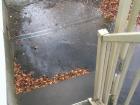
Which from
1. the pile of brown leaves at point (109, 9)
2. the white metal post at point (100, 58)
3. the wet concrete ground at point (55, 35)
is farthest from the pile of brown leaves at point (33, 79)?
the pile of brown leaves at point (109, 9)

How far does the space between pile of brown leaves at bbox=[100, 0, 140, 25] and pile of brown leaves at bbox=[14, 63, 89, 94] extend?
1.29 metres

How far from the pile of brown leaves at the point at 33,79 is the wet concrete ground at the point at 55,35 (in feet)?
0.27

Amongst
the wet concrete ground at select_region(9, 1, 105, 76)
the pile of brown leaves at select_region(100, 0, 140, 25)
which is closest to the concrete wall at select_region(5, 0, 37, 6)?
the wet concrete ground at select_region(9, 1, 105, 76)

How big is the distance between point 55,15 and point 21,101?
187 centimetres

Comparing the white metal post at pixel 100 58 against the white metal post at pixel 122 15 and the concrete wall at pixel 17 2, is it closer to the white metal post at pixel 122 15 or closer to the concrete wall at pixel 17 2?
the white metal post at pixel 122 15

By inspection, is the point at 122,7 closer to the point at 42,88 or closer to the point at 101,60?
the point at 101,60

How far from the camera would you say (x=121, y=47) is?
5.38 ft

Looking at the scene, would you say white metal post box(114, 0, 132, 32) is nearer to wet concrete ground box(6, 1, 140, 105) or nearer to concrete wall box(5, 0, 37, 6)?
wet concrete ground box(6, 1, 140, 105)

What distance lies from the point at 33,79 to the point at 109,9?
6.43ft

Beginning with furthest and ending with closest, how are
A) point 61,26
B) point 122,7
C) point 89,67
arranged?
point 61,26 < point 89,67 < point 122,7

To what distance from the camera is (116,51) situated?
63.3 inches

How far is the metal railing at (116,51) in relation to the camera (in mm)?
1413

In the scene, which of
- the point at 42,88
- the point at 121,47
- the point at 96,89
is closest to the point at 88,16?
the point at 42,88

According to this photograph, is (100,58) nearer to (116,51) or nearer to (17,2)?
(116,51)
